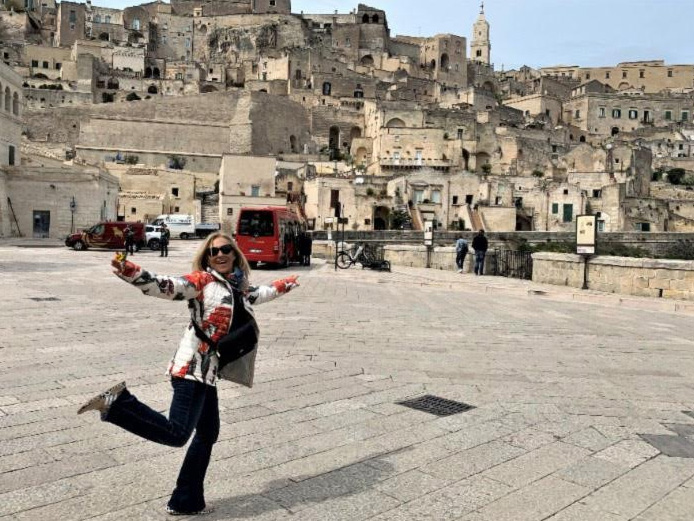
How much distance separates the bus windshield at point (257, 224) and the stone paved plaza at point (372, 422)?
10131 millimetres

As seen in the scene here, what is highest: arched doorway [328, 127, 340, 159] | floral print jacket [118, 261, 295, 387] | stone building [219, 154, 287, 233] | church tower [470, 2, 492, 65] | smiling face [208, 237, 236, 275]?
church tower [470, 2, 492, 65]

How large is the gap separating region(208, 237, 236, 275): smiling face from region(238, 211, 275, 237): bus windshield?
1664cm

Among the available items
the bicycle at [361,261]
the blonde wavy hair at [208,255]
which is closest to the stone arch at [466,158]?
the bicycle at [361,261]

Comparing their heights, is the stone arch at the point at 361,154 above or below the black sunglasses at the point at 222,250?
above

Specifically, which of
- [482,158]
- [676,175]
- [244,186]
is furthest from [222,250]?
[676,175]

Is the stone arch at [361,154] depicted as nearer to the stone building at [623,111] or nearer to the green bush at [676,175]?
the green bush at [676,175]

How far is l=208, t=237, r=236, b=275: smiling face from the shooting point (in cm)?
353

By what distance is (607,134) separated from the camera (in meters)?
85.6

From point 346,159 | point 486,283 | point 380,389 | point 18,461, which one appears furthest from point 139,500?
point 346,159

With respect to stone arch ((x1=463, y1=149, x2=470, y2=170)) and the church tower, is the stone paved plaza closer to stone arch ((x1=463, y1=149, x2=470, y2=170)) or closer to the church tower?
stone arch ((x1=463, y1=149, x2=470, y2=170))

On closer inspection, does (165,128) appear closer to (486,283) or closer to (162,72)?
(162,72)

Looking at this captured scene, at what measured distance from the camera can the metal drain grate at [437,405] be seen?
5.16m

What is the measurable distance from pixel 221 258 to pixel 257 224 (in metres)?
16.8

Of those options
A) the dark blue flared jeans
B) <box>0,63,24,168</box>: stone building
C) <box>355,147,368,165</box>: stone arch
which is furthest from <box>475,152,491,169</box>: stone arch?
the dark blue flared jeans
